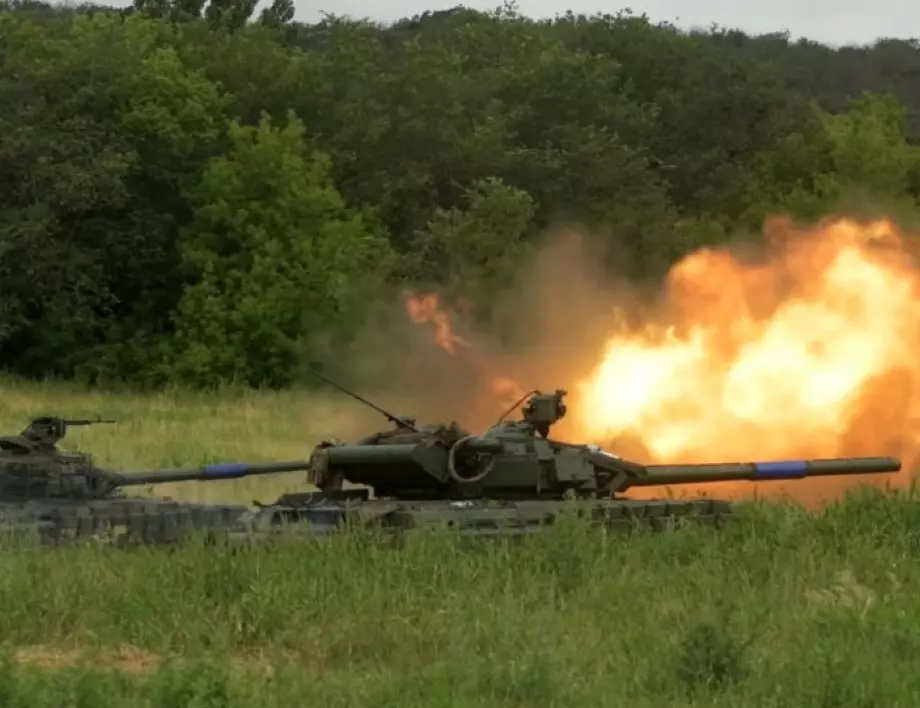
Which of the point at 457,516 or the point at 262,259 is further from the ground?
the point at 262,259

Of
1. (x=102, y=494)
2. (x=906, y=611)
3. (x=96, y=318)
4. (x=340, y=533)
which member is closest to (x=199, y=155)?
(x=96, y=318)

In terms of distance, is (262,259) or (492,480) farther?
(262,259)

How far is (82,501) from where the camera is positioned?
15.1 metres

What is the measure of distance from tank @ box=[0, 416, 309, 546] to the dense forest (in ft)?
51.9

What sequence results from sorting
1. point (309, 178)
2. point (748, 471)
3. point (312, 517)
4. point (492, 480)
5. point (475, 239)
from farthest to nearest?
point (309, 178) < point (475, 239) < point (748, 471) < point (492, 480) < point (312, 517)

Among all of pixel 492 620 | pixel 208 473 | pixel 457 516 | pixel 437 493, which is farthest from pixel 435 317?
pixel 492 620

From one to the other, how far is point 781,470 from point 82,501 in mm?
6025

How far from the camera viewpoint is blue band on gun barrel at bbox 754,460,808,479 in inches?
586

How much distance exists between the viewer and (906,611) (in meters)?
10.5

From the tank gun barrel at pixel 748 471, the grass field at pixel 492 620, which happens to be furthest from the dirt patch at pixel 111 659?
the tank gun barrel at pixel 748 471

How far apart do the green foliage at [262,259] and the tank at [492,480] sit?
930 inches

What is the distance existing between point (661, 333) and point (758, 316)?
1.11 meters

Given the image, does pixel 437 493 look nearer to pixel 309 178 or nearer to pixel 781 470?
pixel 781 470

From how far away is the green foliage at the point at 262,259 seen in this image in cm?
3962
